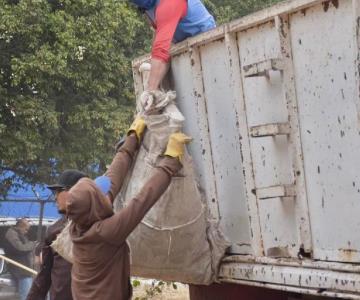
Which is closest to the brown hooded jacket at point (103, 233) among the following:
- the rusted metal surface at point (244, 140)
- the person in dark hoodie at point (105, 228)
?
the person in dark hoodie at point (105, 228)

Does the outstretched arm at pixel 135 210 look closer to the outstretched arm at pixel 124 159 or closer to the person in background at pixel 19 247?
the outstretched arm at pixel 124 159

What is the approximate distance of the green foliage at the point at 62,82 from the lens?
12.9 m

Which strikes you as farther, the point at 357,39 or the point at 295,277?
the point at 295,277

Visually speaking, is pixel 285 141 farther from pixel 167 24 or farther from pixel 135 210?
pixel 167 24

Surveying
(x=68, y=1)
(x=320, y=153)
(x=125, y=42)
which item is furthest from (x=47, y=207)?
(x=320, y=153)

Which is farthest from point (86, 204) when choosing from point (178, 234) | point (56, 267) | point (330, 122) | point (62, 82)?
point (62, 82)

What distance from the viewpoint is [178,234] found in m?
3.64

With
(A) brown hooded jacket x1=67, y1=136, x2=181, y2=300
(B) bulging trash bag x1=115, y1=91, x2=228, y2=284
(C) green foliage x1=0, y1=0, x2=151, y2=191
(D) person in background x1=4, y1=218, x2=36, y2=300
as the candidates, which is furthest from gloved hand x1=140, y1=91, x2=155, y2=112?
(C) green foliage x1=0, y1=0, x2=151, y2=191

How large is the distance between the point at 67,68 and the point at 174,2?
9629 mm

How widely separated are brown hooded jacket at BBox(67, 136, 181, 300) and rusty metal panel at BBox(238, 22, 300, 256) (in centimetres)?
48

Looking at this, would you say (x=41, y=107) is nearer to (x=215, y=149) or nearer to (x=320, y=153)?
(x=215, y=149)

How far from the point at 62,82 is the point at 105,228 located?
1066 centimetres

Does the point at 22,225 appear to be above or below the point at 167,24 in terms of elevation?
below

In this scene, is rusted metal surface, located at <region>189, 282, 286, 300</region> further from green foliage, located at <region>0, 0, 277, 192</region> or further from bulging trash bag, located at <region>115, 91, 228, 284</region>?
green foliage, located at <region>0, 0, 277, 192</region>
